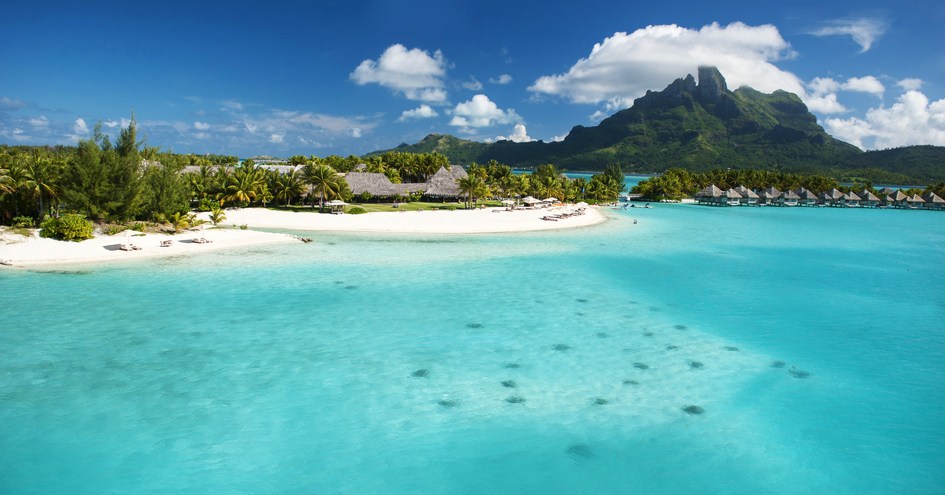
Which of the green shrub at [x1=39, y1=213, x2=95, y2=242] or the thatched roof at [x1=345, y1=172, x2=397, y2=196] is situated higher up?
the thatched roof at [x1=345, y1=172, x2=397, y2=196]

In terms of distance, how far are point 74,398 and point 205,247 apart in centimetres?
1771

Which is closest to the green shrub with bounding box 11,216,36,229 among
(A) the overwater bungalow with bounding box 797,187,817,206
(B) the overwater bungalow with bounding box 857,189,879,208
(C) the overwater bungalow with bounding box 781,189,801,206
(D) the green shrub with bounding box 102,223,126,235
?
(D) the green shrub with bounding box 102,223,126,235

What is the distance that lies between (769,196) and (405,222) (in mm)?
67425

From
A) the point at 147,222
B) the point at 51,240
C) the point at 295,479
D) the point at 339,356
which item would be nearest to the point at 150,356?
the point at 339,356

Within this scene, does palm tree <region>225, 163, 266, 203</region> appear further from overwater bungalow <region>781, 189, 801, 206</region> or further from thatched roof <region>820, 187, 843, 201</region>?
thatched roof <region>820, 187, 843, 201</region>

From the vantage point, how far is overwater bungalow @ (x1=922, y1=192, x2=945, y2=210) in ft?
250

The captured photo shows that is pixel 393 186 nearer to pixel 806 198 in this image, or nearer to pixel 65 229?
pixel 65 229

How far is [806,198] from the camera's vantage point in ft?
267

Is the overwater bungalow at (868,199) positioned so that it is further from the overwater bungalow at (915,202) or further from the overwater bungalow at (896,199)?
the overwater bungalow at (915,202)

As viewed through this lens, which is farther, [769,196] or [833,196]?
[833,196]

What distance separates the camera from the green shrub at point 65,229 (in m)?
24.2

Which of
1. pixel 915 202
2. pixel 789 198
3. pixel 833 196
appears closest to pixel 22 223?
pixel 789 198

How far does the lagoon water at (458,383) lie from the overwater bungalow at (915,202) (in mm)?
73039

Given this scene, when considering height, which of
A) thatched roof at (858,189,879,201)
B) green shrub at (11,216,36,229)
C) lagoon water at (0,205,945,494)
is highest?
thatched roof at (858,189,879,201)
